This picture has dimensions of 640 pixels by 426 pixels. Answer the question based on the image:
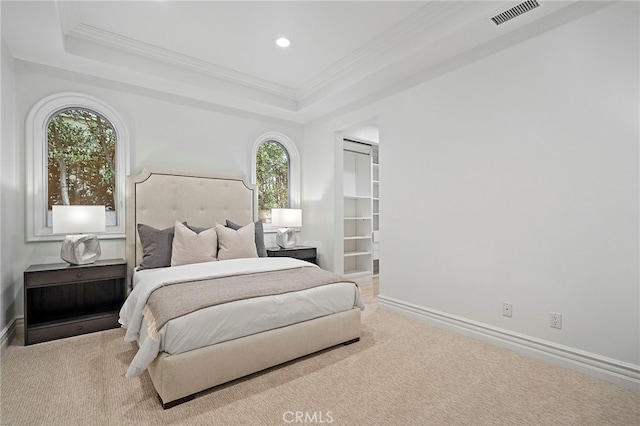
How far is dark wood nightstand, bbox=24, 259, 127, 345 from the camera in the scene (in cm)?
279

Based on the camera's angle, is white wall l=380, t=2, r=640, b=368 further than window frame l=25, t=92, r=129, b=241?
No

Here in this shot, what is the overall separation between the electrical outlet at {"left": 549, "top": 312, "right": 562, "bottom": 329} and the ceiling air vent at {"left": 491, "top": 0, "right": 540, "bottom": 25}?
2.28 m

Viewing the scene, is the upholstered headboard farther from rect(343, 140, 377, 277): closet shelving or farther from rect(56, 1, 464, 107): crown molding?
rect(343, 140, 377, 277): closet shelving

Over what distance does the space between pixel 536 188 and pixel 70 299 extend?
4476 mm

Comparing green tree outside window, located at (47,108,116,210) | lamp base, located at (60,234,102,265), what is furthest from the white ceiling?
lamp base, located at (60,234,102,265)

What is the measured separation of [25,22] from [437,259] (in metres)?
4.08

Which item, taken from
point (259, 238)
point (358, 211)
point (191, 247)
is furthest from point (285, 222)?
point (358, 211)

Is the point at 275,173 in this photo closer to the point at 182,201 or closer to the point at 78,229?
the point at 182,201

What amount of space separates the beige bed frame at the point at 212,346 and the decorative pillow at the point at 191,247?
591 millimetres

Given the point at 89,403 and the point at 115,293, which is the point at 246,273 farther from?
the point at 115,293

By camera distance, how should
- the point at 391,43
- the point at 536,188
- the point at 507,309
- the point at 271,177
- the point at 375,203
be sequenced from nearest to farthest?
the point at 536,188, the point at 507,309, the point at 391,43, the point at 271,177, the point at 375,203

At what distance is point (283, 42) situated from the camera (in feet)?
10.6

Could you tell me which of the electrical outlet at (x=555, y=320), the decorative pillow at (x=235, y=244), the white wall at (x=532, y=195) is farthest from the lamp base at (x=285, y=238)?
the electrical outlet at (x=555, y=320)

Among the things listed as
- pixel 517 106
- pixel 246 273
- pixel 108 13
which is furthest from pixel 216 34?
pixel 517 106
